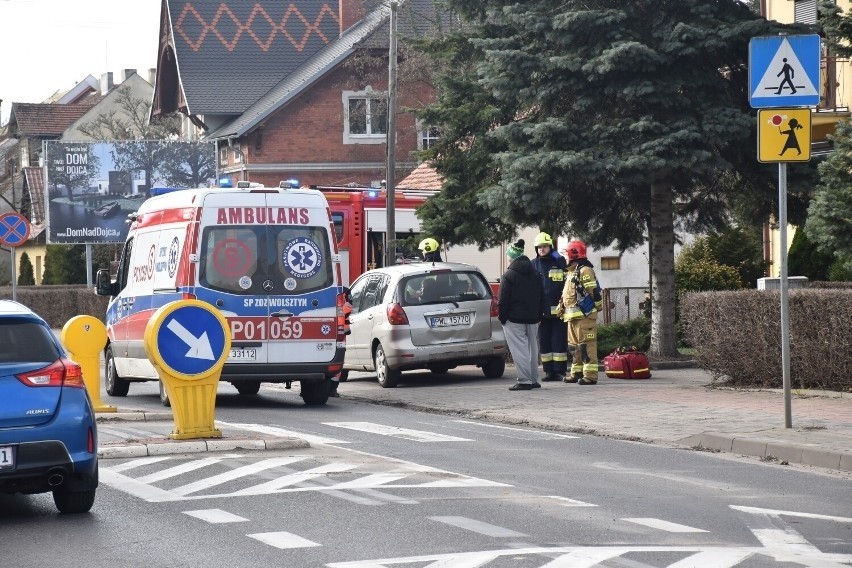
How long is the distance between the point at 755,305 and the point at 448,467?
289 inches

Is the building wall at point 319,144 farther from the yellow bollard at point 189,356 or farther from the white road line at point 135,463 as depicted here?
the white road line at point 135,463

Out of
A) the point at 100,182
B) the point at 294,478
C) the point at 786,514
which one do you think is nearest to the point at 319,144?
the point at 100,182

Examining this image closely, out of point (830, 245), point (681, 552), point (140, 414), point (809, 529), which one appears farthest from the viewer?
point (830, 245)

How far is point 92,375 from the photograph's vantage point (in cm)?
1697

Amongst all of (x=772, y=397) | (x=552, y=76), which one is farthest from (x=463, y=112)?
(x=772, y=397)

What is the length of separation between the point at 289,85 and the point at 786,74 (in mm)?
42832

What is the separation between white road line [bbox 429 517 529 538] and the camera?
28.7 feet

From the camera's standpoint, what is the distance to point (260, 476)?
1136 cm

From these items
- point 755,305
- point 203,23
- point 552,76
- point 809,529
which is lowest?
point 809,529

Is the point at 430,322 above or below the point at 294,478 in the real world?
above

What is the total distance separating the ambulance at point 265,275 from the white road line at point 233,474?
6.11 metres

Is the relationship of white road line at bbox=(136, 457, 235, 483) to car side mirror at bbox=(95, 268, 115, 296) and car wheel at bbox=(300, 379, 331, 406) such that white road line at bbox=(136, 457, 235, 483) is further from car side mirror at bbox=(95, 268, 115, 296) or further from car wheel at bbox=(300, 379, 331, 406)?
car side mirror at bbox=(95, 268, 115, 296)

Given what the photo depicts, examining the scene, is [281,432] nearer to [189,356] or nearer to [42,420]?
[189,356]

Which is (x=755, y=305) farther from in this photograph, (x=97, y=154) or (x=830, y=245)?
(x=97, y=154)
